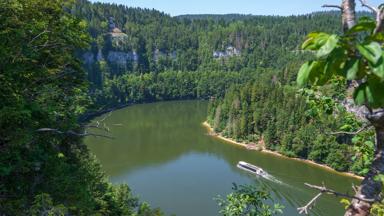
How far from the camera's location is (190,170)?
43.2 meters

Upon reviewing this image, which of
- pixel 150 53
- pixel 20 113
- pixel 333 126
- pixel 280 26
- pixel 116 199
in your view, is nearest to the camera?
pixel 20 113

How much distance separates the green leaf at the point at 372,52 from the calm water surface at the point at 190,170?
30147mm

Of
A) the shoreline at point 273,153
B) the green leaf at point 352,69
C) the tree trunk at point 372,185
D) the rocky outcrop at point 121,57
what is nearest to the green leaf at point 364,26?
the green leaf at point 352,69

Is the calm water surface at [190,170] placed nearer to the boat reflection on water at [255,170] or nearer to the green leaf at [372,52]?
the boat reflection on water at [255,170]

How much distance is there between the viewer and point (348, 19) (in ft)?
8.06

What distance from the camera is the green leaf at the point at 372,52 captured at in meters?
1.41

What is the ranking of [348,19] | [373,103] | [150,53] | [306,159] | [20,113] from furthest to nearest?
[150,53], [306,159], [20,113], [348,19], [373,103]

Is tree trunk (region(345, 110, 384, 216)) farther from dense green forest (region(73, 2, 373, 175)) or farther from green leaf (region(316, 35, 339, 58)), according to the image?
dense green forest (region(73, 2, 373, 175))

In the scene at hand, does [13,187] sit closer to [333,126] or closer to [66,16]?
[66,16]

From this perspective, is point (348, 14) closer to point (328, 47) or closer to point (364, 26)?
point (364, 26)

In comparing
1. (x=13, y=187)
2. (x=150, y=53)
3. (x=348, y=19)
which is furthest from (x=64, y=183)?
(x=150, y=53)

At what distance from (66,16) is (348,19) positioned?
9721 millimetres

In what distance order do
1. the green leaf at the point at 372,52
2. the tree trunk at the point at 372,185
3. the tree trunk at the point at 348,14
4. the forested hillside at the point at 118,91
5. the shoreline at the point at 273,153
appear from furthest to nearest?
the shoreline at the point at 273,153 → the forested hillside at the point at 118,91 → the tree trunk at the point at 348,14 → the tree trunk at the point at 372,185 → the green leaf at the point at 372,52

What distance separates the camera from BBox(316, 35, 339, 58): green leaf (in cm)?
145
